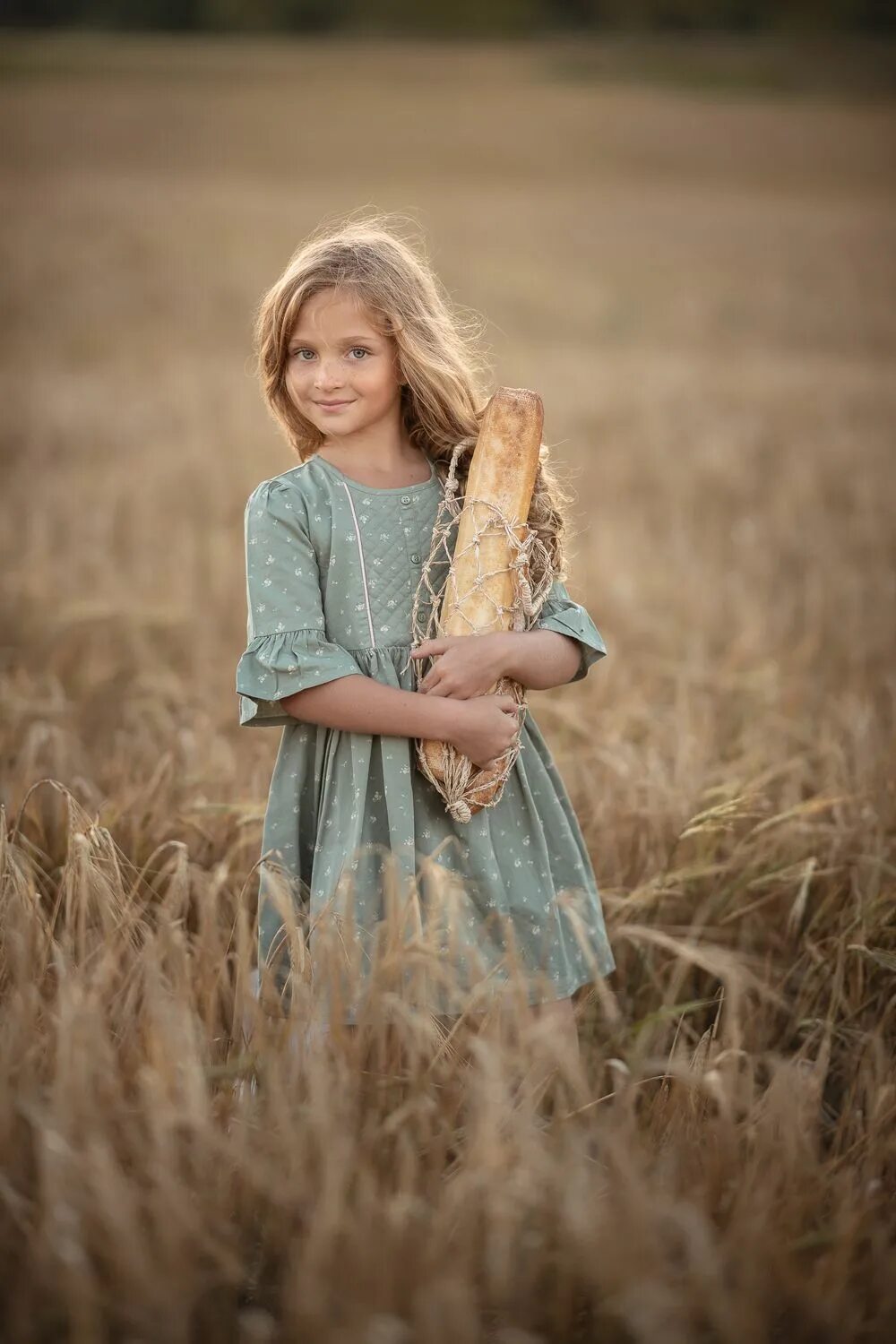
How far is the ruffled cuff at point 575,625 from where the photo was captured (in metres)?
2.12

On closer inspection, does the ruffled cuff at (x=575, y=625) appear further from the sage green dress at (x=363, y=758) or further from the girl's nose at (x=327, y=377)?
the girl's nose at (x=327, y=377)

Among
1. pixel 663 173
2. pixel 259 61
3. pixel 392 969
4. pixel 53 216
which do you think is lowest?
pixel 392 969

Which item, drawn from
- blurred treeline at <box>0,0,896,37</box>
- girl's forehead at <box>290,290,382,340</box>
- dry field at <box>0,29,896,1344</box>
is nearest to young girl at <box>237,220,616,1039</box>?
girl's forehead at <box>290,290,382,340</box>

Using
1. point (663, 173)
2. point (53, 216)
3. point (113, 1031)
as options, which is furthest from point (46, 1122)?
point (663, 173)

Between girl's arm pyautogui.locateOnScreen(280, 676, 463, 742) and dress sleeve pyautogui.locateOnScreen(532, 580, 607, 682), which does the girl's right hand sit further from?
dress sleeve pyautogui.locateOnScreen(532, 580, 607, 682)

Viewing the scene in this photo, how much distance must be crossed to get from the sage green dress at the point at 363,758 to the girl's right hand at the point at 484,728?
4.8 inches

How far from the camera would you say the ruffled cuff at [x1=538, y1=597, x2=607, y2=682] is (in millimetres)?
2119

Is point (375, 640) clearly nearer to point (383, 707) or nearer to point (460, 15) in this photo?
point (383, 707)

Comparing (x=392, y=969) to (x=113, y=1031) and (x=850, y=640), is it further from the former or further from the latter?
(x=850, y=640)

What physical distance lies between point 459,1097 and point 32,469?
21.6 feet

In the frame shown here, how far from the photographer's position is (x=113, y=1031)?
6.07 ft

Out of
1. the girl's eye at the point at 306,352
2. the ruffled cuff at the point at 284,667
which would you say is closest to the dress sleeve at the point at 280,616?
the ruffled cuff at the point at 284,667

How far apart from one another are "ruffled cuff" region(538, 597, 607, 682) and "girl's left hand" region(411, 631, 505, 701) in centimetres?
15

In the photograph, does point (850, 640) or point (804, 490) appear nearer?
point (850, 640)
